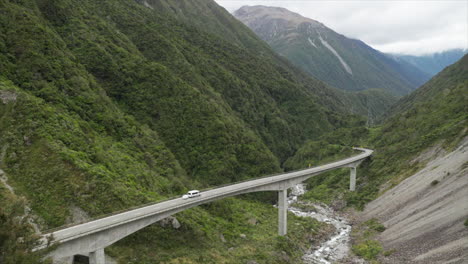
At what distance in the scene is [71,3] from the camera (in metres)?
76.1

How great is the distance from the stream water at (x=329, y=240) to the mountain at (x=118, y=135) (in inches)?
110

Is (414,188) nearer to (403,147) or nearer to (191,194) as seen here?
(403,147)

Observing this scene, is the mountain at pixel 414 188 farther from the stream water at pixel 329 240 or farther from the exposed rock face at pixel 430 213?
the stream water at pixel 329 240

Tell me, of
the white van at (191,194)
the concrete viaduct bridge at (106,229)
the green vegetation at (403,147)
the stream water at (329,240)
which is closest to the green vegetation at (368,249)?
the stream water at (329,240)

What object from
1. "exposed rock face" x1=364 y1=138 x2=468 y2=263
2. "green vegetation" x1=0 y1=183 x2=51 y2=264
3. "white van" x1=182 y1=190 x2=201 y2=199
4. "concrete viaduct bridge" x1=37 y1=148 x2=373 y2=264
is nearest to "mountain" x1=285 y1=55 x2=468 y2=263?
"exposed rock face" x1=364 y1=138 x2=468 y2=263

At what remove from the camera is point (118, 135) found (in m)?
54.5

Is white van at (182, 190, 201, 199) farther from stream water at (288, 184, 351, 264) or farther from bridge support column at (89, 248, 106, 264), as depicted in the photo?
stream water at (288, 184, 351, 264)

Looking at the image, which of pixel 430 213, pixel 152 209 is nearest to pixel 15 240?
pixel 152 209

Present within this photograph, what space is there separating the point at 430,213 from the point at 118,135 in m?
50.0

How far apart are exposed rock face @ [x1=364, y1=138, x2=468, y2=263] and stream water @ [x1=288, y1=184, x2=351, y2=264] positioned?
540 centimetres

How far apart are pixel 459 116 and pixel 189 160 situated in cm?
6203

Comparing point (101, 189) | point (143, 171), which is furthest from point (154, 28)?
point (101, 189)

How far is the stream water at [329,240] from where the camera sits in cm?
4272

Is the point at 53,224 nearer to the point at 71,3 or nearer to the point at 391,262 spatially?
the point at 391,262
